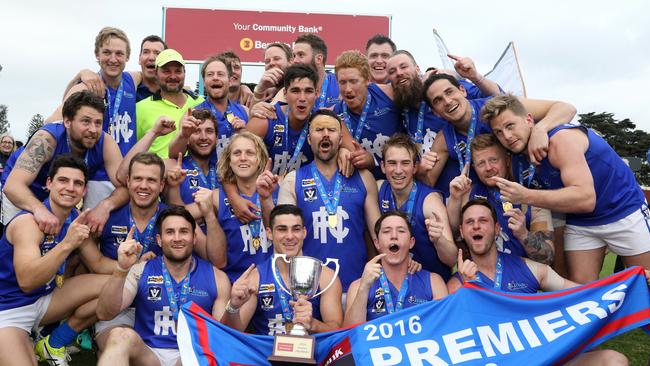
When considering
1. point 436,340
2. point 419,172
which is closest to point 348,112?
point 419,172

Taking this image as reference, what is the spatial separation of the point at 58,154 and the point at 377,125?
304 cm

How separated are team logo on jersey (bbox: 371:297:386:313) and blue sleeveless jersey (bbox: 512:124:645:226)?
1.73 metres

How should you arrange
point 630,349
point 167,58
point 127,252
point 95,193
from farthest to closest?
1. point 630,349
2. point 167,58
3. point 95,193
4. point 127,252

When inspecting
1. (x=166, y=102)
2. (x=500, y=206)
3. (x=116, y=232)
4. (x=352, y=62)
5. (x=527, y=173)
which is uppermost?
(x=352, y=62)

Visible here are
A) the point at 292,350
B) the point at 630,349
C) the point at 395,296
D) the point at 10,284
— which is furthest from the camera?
the point at 630,349

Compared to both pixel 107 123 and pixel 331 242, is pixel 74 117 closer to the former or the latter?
pixel 107 123

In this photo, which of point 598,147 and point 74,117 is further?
point 74,117

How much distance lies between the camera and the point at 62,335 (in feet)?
16.2

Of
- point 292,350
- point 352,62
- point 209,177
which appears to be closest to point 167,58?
point 209,177

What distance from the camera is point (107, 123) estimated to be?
6117 millimetres

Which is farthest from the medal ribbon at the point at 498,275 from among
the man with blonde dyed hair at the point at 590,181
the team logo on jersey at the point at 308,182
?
the team logo on jersey at the point at 308,182

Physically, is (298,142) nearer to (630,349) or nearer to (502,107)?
(502,107)

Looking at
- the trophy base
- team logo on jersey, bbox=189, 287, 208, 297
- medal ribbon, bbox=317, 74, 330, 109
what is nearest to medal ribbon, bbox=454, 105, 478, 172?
medal ribbon, bbox=317, 74, 330, 109

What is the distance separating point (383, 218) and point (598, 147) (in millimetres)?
1885
